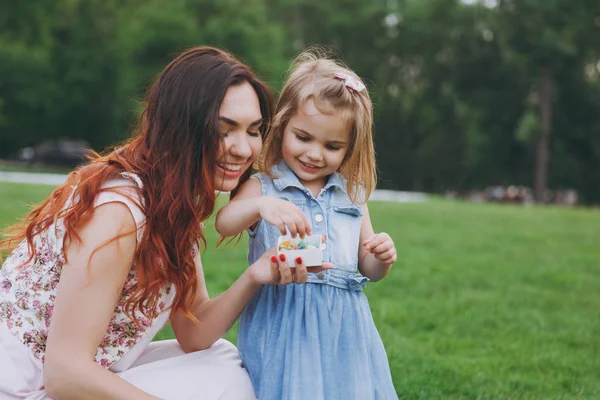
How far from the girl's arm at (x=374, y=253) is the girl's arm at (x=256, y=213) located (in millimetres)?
275

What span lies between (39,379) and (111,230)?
0.54 m

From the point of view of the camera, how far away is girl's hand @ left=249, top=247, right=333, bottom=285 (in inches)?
90.0

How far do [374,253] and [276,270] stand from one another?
0.36 metres

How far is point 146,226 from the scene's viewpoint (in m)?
2.26

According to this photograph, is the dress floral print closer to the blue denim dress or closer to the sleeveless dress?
the sleeveless dress

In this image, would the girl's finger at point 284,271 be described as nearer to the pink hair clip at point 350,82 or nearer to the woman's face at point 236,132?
the woman's face at point 236,132

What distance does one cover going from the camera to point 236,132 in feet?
7.99

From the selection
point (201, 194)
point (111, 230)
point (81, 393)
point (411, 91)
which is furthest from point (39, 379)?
point (411, 91)

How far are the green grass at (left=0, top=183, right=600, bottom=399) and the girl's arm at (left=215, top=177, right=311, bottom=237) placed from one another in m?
1.48

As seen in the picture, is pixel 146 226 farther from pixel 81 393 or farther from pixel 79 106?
pixel 79 106

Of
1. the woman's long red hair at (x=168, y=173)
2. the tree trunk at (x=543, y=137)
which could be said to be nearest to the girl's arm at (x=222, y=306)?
the woman's long red hair at (x=168, y=173)

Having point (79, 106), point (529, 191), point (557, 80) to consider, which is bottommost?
point (529, 191)

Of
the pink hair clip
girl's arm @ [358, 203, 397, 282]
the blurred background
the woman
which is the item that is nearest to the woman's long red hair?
the woman

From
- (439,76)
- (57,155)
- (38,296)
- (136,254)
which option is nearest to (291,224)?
(136,254)
